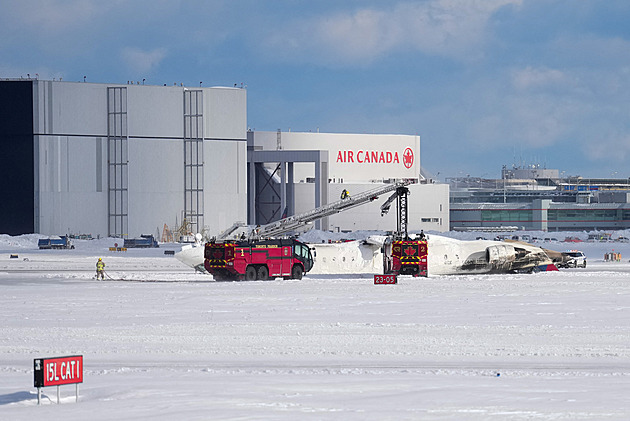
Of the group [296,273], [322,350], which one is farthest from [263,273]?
[322,350]

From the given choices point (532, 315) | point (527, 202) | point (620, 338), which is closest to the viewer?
point (620, 338)

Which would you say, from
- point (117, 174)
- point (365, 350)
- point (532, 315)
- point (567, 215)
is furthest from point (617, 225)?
point (365, 350)

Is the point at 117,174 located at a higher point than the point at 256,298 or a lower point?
higher

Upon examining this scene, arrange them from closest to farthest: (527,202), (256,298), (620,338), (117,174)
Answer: (620,338)
(256,298)
(117,174)
(527,202)

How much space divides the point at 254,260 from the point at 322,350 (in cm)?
2910

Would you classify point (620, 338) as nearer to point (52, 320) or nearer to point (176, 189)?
point (52, 320)

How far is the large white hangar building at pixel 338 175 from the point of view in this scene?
138250 millimetres

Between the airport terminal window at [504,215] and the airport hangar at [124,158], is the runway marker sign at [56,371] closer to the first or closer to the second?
the airport hangar at [124,158]

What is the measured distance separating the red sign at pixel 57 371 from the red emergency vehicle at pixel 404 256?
4030 centimetres

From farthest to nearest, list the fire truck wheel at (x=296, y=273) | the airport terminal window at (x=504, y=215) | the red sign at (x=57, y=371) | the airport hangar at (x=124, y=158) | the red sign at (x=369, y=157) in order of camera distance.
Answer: the airport terminal window at (x=504, y=215) < the red sign at (x=369, y=157) < the airport hangar at (x=124, y=158) < the fire truck wheel at (x=296, y=273) < the red sign at (x=57, y=371)

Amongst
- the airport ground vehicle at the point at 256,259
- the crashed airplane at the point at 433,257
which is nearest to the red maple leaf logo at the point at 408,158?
the crashed airplane at the point at 433,257

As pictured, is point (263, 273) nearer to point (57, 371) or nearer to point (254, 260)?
point (254, 260)

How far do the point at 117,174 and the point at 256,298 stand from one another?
82498 mm

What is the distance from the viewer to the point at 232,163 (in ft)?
416
